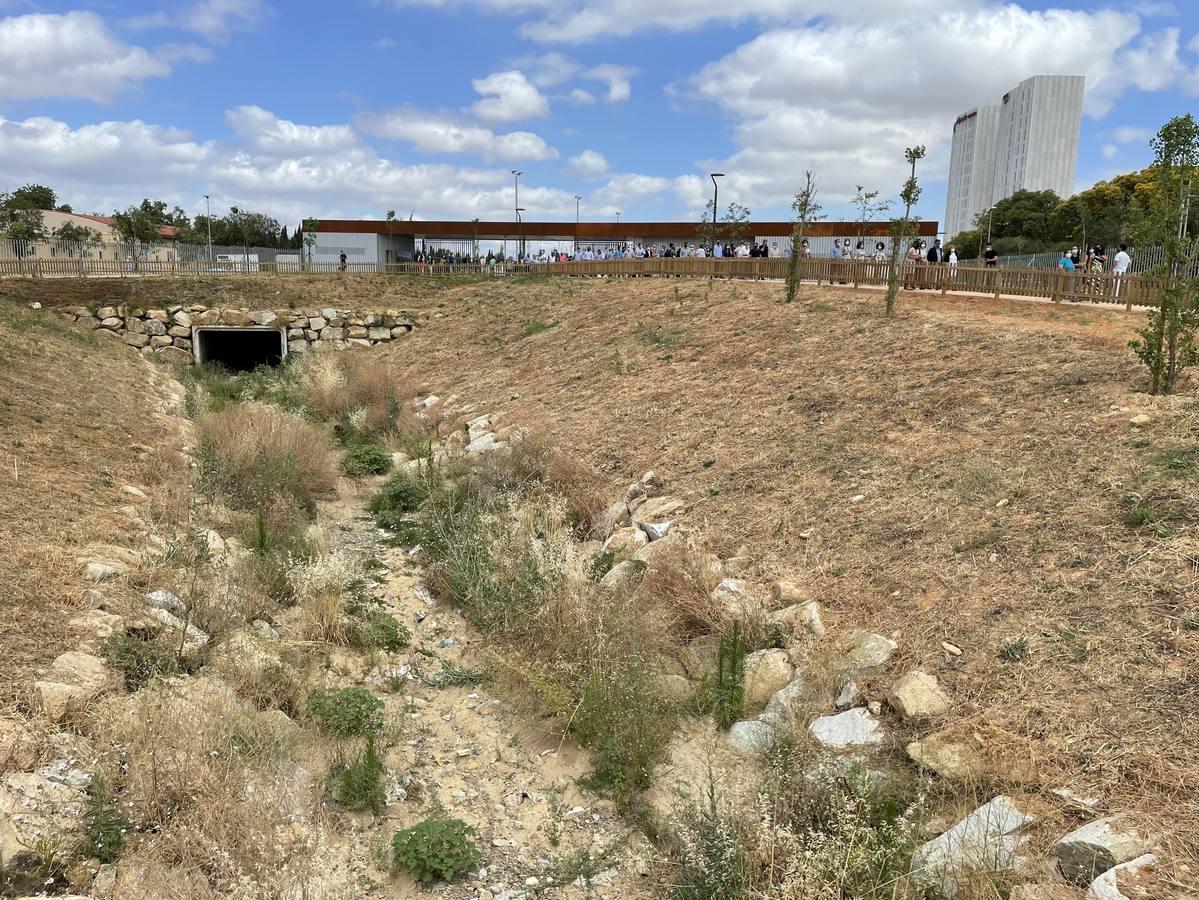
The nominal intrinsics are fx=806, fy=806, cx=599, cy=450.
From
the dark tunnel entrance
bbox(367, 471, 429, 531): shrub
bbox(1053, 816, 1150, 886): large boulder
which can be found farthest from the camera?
the dark tunnel entrance

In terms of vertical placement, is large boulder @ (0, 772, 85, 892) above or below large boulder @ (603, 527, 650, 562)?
below

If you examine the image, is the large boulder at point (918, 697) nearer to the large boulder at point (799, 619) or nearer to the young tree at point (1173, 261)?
the large boulder at point (799, 619)

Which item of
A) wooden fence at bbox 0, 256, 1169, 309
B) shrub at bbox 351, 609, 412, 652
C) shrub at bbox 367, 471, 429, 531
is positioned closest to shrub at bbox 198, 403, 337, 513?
shrub at bbox 367, 471, 429, 531

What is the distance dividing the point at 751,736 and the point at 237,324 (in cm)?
2598

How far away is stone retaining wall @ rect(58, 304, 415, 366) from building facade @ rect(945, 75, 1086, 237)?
412ft

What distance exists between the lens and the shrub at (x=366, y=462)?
15266mm

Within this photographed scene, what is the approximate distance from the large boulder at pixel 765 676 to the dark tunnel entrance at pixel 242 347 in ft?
79.7

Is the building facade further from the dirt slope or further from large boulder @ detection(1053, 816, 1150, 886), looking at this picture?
large boulder @ detection(1053, 816, 1150, 886)

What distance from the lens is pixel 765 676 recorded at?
6500 millimetres

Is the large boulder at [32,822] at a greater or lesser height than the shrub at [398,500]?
greater

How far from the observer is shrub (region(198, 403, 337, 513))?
11773mm

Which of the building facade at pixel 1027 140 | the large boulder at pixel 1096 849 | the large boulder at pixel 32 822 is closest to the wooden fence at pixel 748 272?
the large boulder at pixel 1096 849

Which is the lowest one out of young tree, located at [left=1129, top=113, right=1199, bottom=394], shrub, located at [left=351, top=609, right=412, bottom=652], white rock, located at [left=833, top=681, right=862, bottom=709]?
shrub, located at [left=351, top=609, right=412, bottom=652]

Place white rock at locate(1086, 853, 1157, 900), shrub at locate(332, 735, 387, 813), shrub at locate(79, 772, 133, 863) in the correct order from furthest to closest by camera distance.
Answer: shrub at locate(332, 735, 387, 813) → shrub at locate(79, 772, 133, 863) → white rock at locate(1086, 853, 1157, 900)
